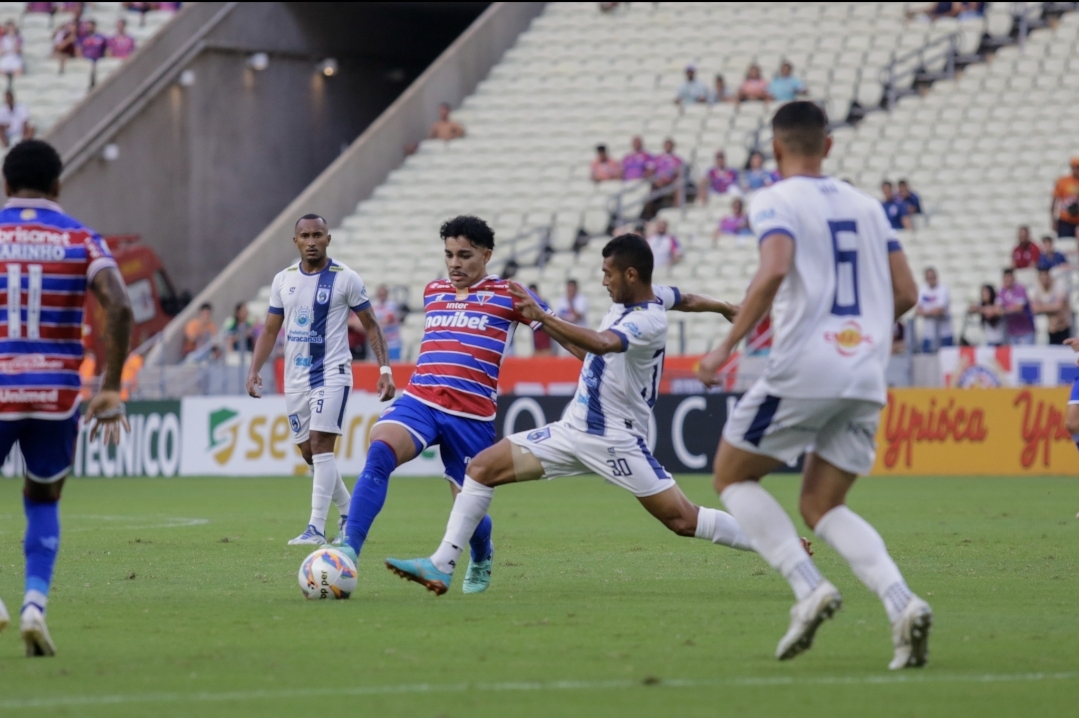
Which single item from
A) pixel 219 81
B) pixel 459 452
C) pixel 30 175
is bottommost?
pixel 459 452

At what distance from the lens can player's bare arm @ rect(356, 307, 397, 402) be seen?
38.0 ft

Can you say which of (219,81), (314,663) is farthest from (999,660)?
(219,81)

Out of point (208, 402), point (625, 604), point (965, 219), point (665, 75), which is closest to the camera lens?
point (625, 604)

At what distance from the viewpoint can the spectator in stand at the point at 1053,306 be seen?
72.9 feet

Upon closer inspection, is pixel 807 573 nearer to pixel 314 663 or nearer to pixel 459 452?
pixel 314 663

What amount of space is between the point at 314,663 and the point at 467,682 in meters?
0.79

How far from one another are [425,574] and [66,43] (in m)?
30.5

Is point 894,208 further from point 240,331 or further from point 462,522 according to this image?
point 462,522

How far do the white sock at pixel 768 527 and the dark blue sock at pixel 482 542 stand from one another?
8.85 ft

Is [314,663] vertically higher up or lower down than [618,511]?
higher up

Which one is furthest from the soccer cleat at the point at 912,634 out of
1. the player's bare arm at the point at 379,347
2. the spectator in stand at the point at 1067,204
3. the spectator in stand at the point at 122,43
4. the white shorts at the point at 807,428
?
the spectator in stand at the point at 122,43

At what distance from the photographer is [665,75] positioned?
34.0m

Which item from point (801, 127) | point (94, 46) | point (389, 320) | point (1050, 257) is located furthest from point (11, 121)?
point (801, 127)

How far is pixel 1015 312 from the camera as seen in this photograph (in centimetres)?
2231
